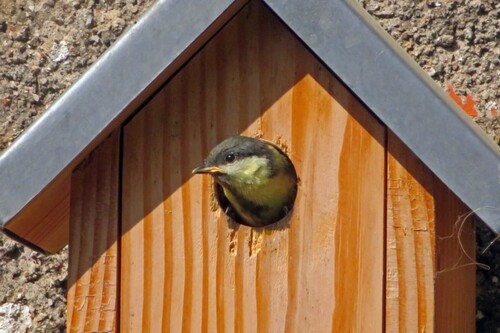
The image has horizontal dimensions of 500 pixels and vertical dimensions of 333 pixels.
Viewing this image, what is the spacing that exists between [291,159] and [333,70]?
0.68 feet

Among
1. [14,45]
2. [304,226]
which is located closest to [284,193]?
[304,226]

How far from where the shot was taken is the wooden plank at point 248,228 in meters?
1.95

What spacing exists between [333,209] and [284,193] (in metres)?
0.30

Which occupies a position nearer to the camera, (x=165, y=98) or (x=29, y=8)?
(x=165, y=98)

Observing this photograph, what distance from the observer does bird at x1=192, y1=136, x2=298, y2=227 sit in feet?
6.71

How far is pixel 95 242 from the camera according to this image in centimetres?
206

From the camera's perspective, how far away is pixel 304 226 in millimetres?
1980

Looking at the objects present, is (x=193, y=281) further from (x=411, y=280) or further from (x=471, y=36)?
(x=471, y=36)

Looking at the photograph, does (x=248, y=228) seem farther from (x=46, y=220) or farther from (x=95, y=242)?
(x=46, y=220)

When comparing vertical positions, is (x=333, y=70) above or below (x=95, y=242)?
above

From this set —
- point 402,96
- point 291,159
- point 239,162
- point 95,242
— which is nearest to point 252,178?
point 239,162

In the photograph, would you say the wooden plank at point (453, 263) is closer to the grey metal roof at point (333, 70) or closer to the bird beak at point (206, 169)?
the grey metal roof at point (333, 70)

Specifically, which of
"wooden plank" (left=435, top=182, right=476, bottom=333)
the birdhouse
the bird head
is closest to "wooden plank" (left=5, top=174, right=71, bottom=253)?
the birdhouse

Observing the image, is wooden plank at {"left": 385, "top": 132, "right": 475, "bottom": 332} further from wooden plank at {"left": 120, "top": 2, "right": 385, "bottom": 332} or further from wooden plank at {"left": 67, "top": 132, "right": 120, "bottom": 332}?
wooden plank at {"left": 67, "top": 132, "right": 120, "bottom": 332}
